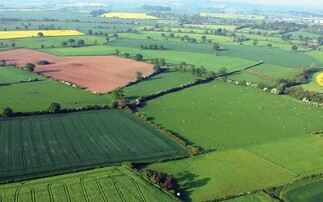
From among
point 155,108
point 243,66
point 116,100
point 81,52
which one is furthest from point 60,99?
point 243,66

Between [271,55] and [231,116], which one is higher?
[271,55]

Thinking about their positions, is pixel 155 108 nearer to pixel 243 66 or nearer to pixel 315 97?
pixel 315 97

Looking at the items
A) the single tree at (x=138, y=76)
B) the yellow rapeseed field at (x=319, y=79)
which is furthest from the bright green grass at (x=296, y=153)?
the single tree at (x=138, y=76)

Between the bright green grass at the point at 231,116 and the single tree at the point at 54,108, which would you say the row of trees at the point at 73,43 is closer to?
the bright green grass at the point at 231,116

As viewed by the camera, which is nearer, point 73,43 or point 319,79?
point 319,79

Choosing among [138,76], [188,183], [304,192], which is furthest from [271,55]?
[188,183]

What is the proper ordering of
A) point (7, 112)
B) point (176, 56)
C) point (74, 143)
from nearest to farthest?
1. point (74, 143)
2. point (7, 112)
3. point (176, 56)

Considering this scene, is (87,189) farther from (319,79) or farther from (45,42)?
(45,42)

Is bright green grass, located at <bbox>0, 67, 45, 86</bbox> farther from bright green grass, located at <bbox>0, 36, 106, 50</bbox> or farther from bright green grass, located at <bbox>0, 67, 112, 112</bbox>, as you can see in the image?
bright green grass, located at <bbox>0, 36, 106, 50</bbox>
